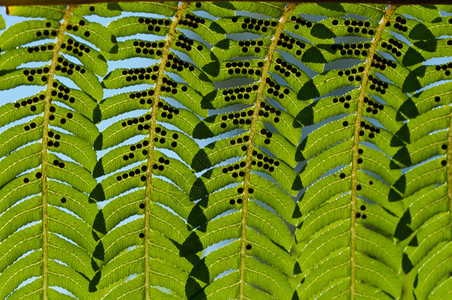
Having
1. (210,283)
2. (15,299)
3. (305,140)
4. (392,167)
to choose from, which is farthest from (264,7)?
(15,299)

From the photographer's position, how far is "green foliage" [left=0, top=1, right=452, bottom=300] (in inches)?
102

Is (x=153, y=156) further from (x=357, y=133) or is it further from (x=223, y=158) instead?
(x=357, y=133)

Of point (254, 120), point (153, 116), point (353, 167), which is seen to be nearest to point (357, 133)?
point (353, 167)

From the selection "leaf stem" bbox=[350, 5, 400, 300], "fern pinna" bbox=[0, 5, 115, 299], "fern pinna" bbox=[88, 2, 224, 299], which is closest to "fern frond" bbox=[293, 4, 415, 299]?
"leaf stem" bbox=[350, 5, 400, 300]

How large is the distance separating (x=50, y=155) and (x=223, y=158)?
3.32ft

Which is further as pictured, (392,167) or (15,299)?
(392,167)

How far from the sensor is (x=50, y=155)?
8.67 feet

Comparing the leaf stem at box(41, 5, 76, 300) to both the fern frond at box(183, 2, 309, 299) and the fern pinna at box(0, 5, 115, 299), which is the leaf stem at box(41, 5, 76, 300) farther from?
the fern frond at box(183, 2, 309, 299)

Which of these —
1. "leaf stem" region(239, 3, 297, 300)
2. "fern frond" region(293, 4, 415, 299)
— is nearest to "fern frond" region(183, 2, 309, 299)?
"leaf stem" region(239, 3, 297, 300)

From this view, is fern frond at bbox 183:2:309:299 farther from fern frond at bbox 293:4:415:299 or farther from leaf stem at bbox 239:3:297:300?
fern frond at bbox 293:4:415:299

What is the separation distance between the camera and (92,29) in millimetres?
2680

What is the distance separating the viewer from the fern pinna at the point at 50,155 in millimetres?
2559

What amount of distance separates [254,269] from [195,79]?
1.18 metres

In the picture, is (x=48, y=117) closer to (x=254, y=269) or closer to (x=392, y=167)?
(x=254, y=269)
